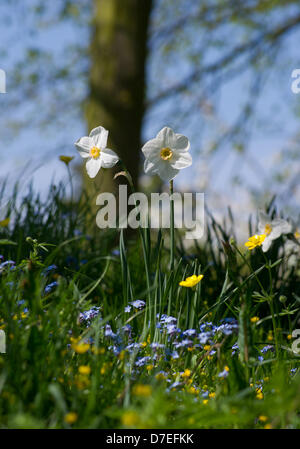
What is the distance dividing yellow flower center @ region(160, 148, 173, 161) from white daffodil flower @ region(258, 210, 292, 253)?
398mm

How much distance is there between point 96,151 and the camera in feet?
6.07

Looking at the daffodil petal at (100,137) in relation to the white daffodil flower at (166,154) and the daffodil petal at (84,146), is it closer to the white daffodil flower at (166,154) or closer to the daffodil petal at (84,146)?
the daffodil petal at (84,146)

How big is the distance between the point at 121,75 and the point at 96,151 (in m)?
3.87

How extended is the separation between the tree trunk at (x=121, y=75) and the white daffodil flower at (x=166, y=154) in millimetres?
3513

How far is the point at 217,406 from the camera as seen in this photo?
3.98 ft

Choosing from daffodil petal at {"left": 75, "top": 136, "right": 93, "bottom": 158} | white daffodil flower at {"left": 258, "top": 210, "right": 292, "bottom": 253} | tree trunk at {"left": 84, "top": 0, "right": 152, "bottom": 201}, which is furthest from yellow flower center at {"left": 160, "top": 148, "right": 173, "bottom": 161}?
tree trunk at {"left": 84, "top": 0, "right": 152, "bottom": 201}

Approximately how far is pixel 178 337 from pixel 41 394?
0.78 m

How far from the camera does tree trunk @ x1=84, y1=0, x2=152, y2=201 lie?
5.38 metres

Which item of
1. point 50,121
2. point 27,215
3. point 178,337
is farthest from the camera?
point 50,121

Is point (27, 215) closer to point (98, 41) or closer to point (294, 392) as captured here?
point (294, 392)

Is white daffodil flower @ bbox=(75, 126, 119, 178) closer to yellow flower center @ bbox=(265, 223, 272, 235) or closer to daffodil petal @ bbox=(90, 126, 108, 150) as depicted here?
daffodil petal @ bbox=(90, 126, 108, 150)

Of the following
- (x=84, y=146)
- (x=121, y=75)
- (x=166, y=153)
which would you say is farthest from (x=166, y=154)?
(x=121, y=75)

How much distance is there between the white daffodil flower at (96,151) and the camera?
1808 millimetres
